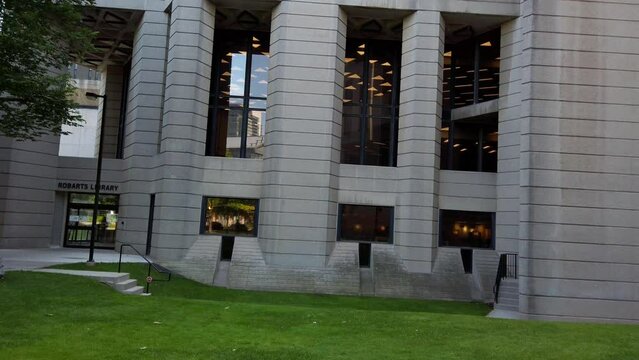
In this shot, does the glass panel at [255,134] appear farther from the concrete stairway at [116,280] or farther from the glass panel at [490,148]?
the glass panel at [490,148]

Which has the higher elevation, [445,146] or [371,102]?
[371,102]

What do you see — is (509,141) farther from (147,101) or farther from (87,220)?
(87,220)

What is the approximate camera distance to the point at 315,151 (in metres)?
23.8

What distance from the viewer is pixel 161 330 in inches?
414

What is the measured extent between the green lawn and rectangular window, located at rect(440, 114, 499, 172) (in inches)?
582

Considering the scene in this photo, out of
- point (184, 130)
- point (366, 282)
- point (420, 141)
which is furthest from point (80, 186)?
point (420, 141)

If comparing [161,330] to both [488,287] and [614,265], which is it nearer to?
[614,265]

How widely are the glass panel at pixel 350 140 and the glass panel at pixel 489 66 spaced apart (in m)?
6.45

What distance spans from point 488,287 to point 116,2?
2259 cm

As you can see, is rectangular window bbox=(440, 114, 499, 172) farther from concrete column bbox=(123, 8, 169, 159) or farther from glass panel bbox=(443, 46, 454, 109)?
concrete column bbox=(123, 8, 169, 159)

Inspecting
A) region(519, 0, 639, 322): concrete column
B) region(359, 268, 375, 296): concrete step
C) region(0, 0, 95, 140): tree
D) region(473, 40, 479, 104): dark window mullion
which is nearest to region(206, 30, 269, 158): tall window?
region(359, 268, 375, 296): concrete step

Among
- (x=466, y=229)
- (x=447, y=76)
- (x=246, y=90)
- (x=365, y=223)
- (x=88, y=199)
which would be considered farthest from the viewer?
(x=88, y=199)

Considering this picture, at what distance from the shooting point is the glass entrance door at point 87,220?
30.8 metres

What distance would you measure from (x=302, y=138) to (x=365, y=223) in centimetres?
500
